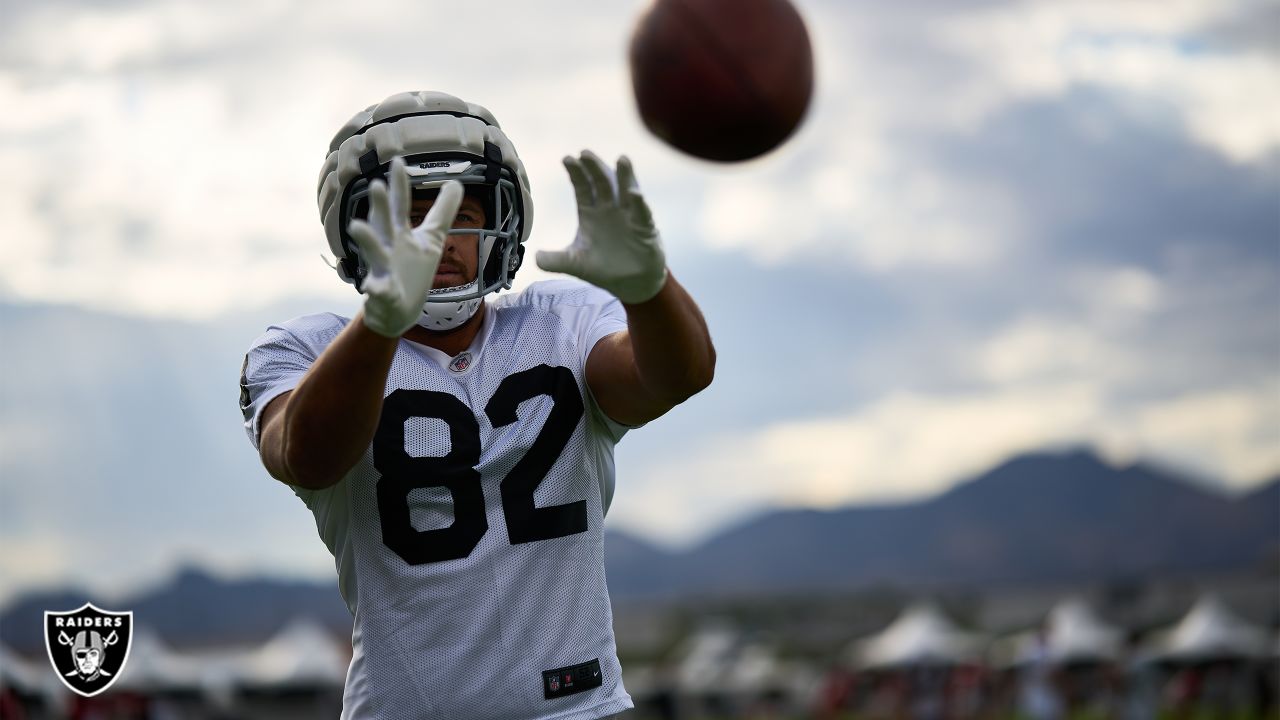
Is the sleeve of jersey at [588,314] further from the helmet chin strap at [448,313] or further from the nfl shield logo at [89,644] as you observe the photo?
the nfl shield logo at [89,644]

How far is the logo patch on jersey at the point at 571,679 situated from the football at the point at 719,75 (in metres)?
1.15

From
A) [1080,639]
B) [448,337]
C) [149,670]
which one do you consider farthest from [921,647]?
[448,337]

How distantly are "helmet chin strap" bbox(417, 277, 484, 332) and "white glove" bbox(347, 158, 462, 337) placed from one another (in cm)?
48

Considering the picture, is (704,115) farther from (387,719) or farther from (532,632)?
(387,719)

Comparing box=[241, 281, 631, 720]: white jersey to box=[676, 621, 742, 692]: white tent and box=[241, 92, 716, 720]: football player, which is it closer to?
box=[241, 92, 716, 720]: football player

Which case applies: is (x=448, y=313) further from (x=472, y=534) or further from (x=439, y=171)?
(x=472, y=534)

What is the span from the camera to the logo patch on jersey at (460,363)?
126 inches

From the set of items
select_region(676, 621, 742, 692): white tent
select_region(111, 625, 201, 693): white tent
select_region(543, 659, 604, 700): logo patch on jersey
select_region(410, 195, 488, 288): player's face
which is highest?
select_region(410, 195, 488, 288): player's face

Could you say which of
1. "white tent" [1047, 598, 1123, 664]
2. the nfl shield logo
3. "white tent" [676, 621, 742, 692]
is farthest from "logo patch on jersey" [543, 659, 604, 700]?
"white tent" [676, 621, 742, 692]

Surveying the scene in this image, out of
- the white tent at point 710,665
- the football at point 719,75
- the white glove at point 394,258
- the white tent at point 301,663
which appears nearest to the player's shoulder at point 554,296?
the football at point 719,75

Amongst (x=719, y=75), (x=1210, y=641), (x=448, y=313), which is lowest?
(x=1210, y=641)

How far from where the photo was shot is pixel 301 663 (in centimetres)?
1911

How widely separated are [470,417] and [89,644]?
242 cm

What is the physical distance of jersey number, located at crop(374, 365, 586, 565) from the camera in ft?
9.75
